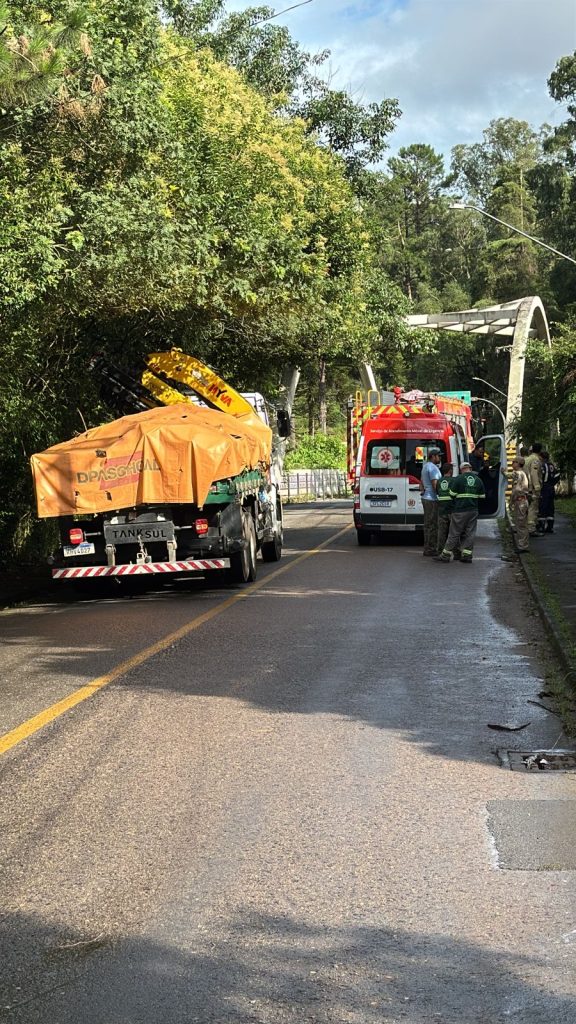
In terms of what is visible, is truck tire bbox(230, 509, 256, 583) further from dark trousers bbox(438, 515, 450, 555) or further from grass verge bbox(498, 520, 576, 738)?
dark trousers bbox(438, 515, 450, 555)

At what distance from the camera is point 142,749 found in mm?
7691

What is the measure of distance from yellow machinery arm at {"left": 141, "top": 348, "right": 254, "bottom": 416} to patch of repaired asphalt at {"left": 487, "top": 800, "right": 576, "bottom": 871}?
14.7m

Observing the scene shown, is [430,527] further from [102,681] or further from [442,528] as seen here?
[102,681]

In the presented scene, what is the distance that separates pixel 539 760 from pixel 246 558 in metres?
10.7

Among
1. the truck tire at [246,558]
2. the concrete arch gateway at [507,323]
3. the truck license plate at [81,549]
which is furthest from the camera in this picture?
the concrete arch gateway at [507,323]

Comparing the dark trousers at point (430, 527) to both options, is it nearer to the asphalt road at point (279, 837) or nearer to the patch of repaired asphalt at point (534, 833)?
the asphalt road at point (279, 837)

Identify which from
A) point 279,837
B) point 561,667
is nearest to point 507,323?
point 561,667

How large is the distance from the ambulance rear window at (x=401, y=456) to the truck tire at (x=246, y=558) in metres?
8.28

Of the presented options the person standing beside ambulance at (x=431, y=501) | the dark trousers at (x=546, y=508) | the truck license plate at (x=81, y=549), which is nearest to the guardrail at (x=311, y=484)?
the dark trousers at (x=546, y=508)

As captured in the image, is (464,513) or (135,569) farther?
(464,513)

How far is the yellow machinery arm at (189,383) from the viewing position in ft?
68.4

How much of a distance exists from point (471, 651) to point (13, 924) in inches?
291

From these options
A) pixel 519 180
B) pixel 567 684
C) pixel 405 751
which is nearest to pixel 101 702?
pixel 405 751

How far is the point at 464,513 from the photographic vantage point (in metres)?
21.6
